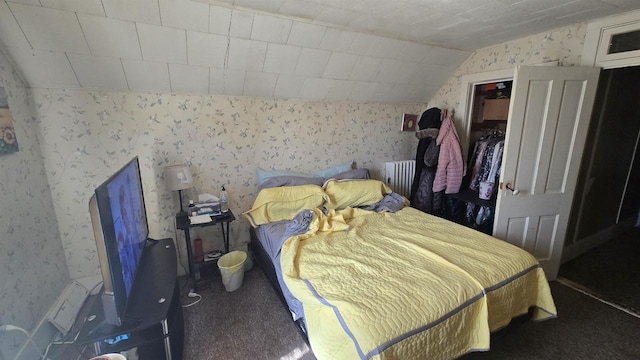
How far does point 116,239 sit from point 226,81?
1630 mm

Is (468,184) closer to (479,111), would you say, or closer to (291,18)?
(479,111)

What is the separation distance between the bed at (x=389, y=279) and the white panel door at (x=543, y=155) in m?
0.67

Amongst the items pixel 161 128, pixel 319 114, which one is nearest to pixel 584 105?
pixel 319 114

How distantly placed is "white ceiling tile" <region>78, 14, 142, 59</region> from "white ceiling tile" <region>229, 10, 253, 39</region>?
2.11 ft

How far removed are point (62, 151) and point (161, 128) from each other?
688mm

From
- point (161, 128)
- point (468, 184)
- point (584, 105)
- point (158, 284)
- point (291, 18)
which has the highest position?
point (291, 18)

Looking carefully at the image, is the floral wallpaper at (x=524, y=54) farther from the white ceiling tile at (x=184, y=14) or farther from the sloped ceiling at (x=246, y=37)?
the white ceiling tile at (x=184, y=14)

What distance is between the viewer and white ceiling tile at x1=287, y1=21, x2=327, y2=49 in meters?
2.14

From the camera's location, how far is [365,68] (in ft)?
9.07

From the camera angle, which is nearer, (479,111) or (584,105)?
(584,105)

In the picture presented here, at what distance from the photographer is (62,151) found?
2.05 meters

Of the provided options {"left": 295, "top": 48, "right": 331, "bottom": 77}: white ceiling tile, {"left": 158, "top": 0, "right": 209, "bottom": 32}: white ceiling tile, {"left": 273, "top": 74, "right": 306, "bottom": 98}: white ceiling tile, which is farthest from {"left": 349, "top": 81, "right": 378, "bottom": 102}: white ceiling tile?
{"left": 158, "top": 0, "right": 209, "bottom": 32}: white ceiling tile

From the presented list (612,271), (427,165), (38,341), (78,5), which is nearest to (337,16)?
(78,5)

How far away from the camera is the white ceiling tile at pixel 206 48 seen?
2010 mm
